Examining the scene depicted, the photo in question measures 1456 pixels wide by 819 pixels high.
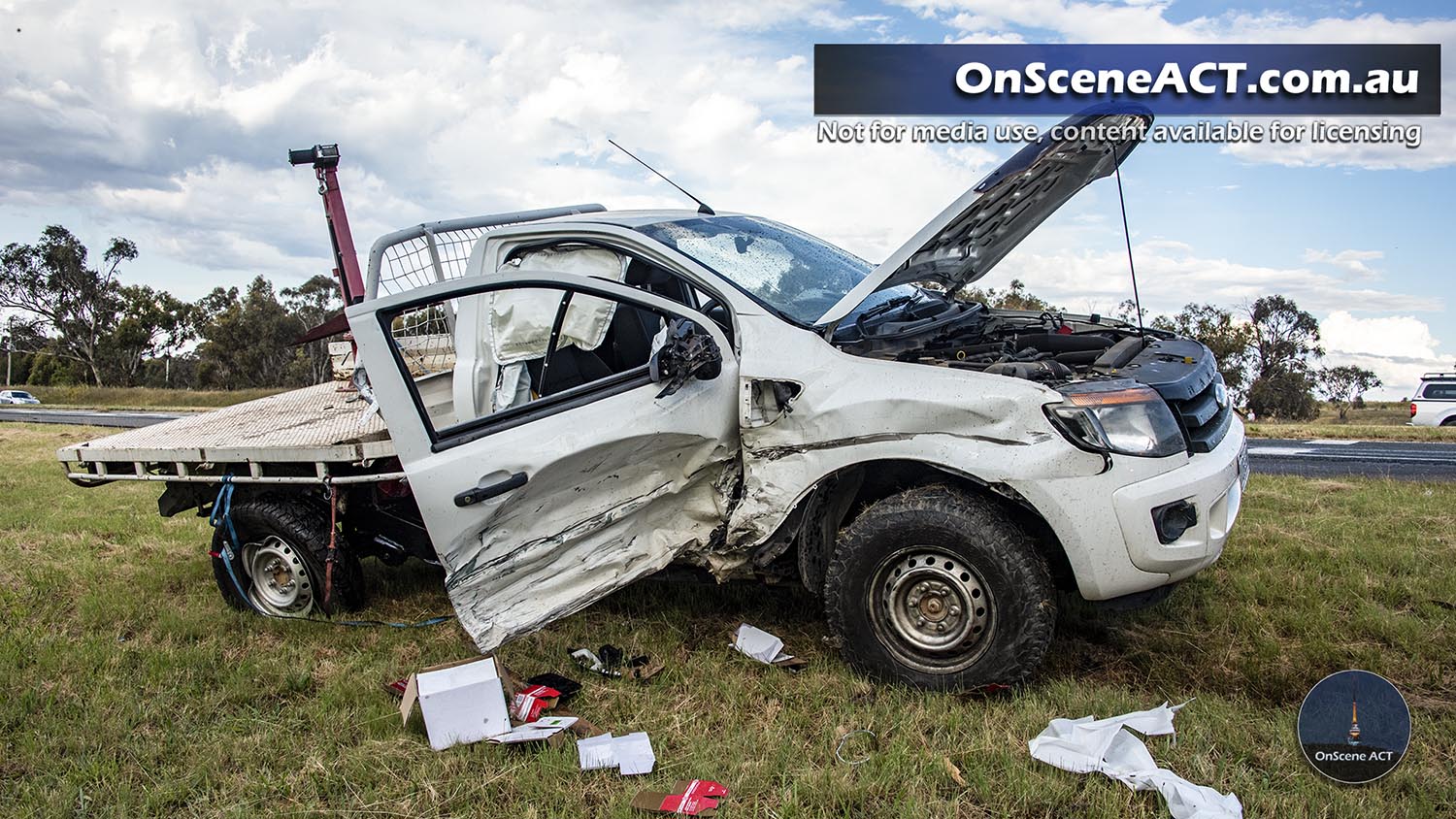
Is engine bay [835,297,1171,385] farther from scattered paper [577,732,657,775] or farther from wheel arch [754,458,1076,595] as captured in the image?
scattered paper [577,732,657,775]

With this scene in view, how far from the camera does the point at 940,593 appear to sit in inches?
141

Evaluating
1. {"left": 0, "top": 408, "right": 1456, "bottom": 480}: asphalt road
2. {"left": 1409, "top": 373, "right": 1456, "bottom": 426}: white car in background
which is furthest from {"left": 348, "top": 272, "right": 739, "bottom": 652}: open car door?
{"left": 1409, "top": 373, "right": 1456, "bottom": 426}: white car in background

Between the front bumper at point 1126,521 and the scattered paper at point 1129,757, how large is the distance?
45cm

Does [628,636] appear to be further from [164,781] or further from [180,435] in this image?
[180,435]

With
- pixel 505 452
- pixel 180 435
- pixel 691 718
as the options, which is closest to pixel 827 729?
→ pixel 691 718

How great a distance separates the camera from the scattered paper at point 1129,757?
9.12 ft

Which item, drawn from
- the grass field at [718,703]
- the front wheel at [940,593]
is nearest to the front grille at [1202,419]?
the front wheel at [940,593]

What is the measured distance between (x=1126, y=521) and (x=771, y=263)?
6.37ft

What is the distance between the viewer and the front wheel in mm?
3434

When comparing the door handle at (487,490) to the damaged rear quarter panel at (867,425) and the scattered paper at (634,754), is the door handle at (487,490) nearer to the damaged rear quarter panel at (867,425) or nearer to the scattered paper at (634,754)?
the damaged rear quarter panel at (867,425)

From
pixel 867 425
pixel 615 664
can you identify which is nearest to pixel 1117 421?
pixel 867 425

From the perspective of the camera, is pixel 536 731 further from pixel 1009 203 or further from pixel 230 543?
pixel 1009 203

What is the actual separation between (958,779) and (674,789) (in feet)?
2.89

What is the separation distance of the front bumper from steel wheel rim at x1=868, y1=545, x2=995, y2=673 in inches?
14.2
